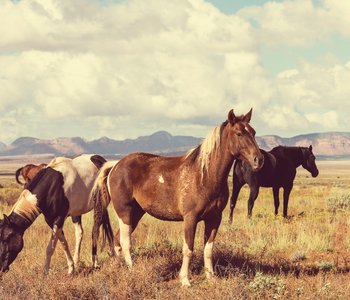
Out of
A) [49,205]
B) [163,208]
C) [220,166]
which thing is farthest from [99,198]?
[220,166]

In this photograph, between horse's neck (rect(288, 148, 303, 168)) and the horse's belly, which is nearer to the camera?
the horse's belly

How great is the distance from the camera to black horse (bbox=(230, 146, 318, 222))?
1170cm

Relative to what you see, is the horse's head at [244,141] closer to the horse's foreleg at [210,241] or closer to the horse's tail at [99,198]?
the horse's foreleg at [210,241]

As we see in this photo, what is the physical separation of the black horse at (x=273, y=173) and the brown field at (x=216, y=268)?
116 cm

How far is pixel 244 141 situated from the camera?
202 inches

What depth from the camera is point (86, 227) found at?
1039 centimetres

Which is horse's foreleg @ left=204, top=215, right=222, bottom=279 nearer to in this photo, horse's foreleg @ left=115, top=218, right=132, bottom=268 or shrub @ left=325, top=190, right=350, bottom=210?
horse's foreleg @ left=115, top=218, right=132, bottom=268

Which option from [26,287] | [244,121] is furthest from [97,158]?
[244,121]

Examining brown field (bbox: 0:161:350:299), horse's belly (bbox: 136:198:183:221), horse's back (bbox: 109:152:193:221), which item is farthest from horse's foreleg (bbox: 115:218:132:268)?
horse's belly (bbox: 136:198:183:221)

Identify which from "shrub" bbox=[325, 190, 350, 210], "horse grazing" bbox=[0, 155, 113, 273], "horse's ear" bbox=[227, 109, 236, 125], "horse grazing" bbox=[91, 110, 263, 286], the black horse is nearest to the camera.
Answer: "horse's ear" bbox=[227, 109, 236, 125]

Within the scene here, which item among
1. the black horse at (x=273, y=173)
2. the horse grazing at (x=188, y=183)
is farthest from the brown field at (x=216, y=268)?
the black horse at (x=273, y=173)

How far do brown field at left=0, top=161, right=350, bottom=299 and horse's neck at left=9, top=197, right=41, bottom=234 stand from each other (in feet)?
2.74

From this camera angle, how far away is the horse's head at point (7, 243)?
572 cm

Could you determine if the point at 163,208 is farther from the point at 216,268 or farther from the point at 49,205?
the point at 49,205
